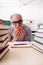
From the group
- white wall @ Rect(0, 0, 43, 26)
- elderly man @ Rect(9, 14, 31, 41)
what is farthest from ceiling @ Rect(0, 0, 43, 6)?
elderly man @ Rect(9, 14, 31, 41)

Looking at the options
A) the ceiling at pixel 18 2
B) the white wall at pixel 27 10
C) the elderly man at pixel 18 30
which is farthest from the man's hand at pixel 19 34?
the ceiling at pixel 18 2

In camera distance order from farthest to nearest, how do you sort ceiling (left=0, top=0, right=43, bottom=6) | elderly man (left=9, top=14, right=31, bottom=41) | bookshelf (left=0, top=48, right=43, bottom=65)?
ceiling (left=0, top=0, right=43, bottom=6)
elderly man (left=9, top=14, right=31, bottom=41)
bookshelf (left=0, top=48, right=43, bottom=65)

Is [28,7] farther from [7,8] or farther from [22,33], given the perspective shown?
[22,33]

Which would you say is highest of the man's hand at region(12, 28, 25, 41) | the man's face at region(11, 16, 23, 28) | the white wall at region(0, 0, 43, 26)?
the white wall at region(0, 0, 43, 26)

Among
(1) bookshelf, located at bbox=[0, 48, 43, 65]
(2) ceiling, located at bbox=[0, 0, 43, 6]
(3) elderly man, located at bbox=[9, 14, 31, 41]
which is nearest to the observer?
(1) bookshelf, located at bbox=[0, 48, 43, 65]

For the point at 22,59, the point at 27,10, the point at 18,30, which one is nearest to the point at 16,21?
the point at 18,30

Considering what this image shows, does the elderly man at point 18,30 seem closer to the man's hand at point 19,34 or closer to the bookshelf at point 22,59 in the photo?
the man's hand at point 19,34

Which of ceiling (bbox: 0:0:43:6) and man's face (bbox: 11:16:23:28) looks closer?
man's face (bbox: 11:16:23:28)

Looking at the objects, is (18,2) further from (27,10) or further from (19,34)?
(19,34)

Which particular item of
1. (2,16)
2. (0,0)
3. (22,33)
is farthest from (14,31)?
(0,0)

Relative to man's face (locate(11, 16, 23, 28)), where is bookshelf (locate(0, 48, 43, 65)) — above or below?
below

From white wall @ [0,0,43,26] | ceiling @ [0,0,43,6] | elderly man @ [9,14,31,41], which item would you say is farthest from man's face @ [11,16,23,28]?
ceiling @ [0,0,43,6]

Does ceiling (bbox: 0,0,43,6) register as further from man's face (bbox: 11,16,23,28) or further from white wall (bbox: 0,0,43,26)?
man's face (bbox: 11,16,23,28)

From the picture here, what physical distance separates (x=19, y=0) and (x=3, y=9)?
1.53ft
